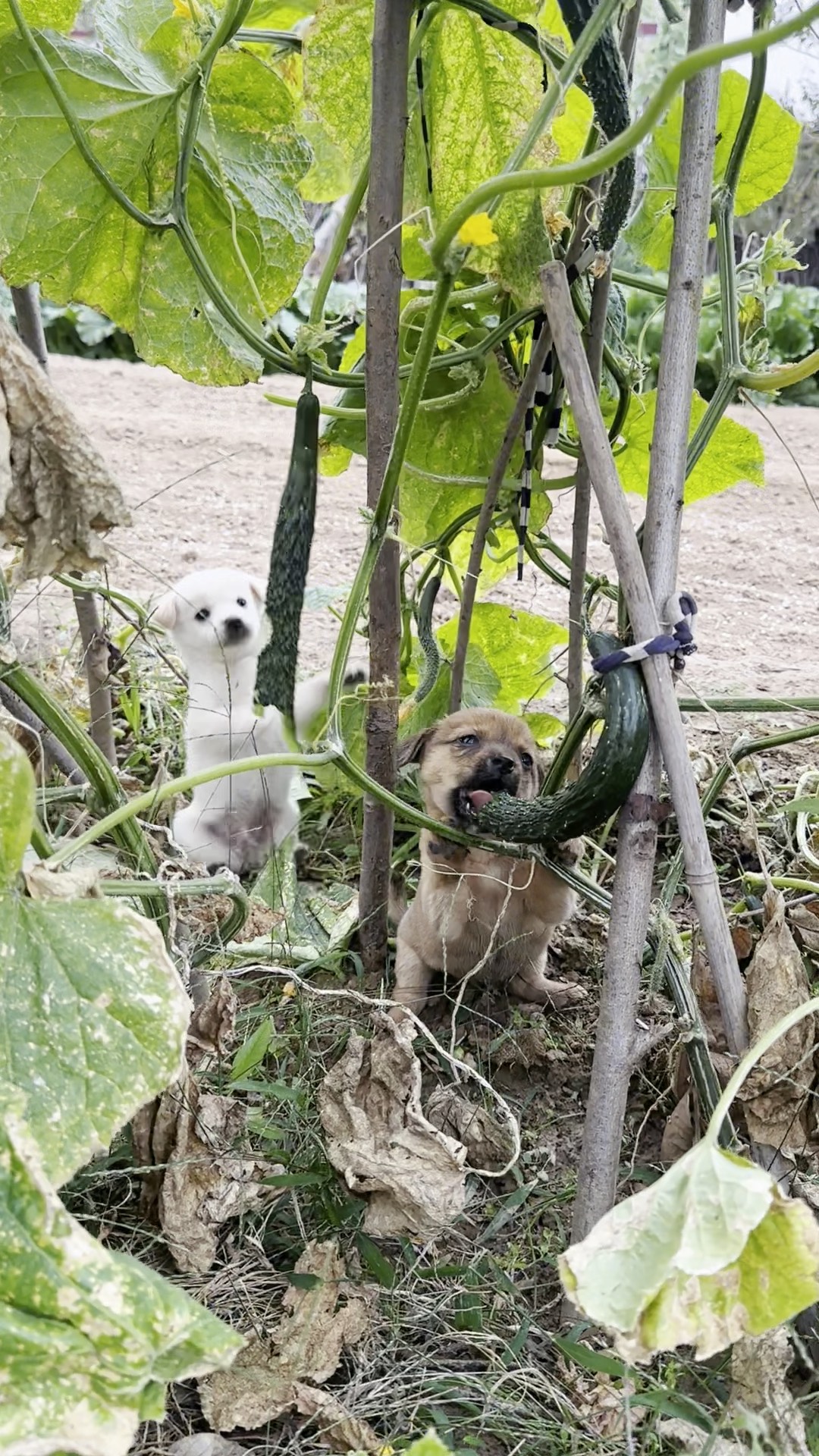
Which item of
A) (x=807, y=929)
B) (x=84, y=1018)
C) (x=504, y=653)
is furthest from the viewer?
(x=504, y=653)

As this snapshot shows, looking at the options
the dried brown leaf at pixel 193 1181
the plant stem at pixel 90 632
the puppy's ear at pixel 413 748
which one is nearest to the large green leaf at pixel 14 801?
the dried brown leaf at pixel 193 1181

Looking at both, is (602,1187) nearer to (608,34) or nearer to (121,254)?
(608,34)

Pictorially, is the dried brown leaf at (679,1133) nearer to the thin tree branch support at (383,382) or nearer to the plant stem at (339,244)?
the thin tree branch support at (383,382)

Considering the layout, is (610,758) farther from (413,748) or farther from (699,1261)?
(413,748)

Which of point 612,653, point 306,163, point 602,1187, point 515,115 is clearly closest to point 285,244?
point 306,163

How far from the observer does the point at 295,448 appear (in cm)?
204

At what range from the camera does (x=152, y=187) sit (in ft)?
7.54

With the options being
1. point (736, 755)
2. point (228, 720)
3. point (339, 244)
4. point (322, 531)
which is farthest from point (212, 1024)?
point (322, 531)

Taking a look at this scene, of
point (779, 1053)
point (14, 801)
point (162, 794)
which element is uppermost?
point (14, 801)

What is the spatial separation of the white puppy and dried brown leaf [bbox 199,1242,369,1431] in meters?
1.70

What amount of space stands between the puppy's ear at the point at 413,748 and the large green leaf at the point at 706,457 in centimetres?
73

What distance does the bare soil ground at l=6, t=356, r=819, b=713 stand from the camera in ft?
14.2

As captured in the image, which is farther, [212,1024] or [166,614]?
[166,614]

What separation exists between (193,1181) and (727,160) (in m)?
2.09
